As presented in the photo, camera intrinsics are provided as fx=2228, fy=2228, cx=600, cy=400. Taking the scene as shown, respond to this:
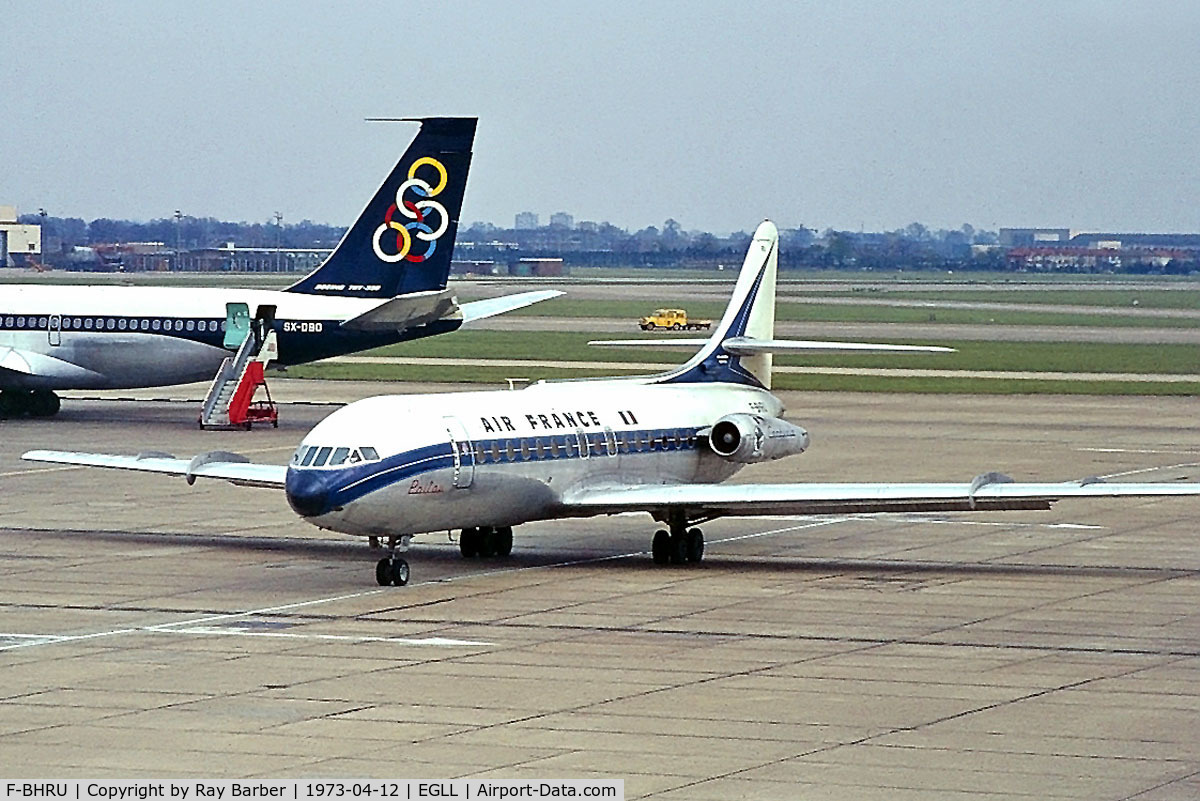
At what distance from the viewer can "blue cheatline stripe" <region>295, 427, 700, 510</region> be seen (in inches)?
1255

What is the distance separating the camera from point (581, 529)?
41406 mm

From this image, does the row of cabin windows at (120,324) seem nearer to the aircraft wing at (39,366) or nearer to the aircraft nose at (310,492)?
the aircraft wing at (39,366)

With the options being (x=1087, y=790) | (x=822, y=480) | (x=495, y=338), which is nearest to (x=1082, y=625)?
(x=1087, y=790)

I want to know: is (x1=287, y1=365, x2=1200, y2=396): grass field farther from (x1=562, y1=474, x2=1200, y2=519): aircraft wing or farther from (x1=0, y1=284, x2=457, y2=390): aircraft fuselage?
(x1=562, y1=474, x2=1200, y2=519): aircraft wing

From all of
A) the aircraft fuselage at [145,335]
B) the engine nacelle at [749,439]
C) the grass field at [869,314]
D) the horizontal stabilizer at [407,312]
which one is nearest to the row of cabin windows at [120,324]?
the aircraft fuselage at [145,335]

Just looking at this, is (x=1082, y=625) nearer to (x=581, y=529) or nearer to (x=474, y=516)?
(x=474, y=516)

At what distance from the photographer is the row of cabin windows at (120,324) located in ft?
209

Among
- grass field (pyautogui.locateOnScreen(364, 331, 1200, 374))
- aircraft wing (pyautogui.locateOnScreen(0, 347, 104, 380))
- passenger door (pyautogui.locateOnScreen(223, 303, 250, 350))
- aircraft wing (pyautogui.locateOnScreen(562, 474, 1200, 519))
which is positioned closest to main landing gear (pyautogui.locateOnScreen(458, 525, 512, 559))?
aircraft wing (pyautogui.locateOnScreen(562, 474, 1200, 519))

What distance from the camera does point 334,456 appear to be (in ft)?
106

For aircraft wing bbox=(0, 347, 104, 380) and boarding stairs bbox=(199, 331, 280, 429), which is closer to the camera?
boarding stairs bbox=(199, 331, 280, 429)

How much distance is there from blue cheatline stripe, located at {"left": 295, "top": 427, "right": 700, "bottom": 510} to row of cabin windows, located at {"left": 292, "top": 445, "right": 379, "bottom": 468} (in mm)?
106

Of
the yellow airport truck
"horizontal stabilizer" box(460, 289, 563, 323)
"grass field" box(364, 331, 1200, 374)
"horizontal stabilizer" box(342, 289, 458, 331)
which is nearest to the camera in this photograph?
"horizontal stabilizer" box(342, 289, 458, 331)

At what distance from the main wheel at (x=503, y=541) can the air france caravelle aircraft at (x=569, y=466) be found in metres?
0.02
